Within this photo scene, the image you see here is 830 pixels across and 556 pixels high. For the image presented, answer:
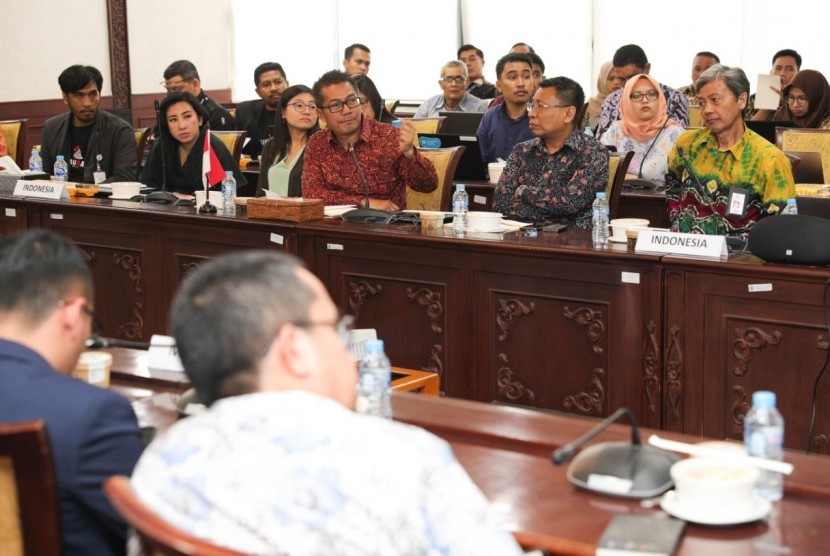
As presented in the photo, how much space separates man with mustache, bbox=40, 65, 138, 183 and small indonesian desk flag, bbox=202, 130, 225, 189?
1.44 metres

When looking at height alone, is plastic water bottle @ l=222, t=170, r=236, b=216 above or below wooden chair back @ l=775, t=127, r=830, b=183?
below

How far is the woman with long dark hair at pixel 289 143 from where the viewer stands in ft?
16.2

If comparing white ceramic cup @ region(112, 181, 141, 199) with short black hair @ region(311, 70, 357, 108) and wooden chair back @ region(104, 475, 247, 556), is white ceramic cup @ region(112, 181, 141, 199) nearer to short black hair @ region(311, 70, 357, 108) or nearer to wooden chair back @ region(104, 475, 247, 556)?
short black hair @ region(311, 70, 357, 108)

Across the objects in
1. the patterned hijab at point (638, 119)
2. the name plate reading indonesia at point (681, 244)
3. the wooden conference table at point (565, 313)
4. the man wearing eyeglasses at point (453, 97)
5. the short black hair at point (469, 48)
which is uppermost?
the short black hair at point (469, 48)

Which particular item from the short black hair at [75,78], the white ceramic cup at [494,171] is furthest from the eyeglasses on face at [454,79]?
the short black hair at [75,78]

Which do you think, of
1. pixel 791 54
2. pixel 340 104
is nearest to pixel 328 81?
pixel 340 104

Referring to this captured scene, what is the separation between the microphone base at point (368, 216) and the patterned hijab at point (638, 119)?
2.22m

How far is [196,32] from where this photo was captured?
10.0m

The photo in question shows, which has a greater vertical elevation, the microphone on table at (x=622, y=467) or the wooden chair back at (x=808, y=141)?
the wooden chair back at (x=808, y=141)

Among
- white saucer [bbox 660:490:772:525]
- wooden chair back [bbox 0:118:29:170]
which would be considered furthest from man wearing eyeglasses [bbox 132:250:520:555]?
wooden chair back [bbox 0:118:29:170]

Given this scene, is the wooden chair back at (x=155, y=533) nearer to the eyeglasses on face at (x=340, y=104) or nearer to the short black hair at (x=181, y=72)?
the eyeglasses on face at (x=340, y=104)

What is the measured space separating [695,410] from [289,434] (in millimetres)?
2226

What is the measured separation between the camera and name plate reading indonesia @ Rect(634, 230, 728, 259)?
10.3 feet

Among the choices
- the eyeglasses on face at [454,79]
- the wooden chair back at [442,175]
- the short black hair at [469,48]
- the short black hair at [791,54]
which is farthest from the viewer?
the short black hair at [469,48]
